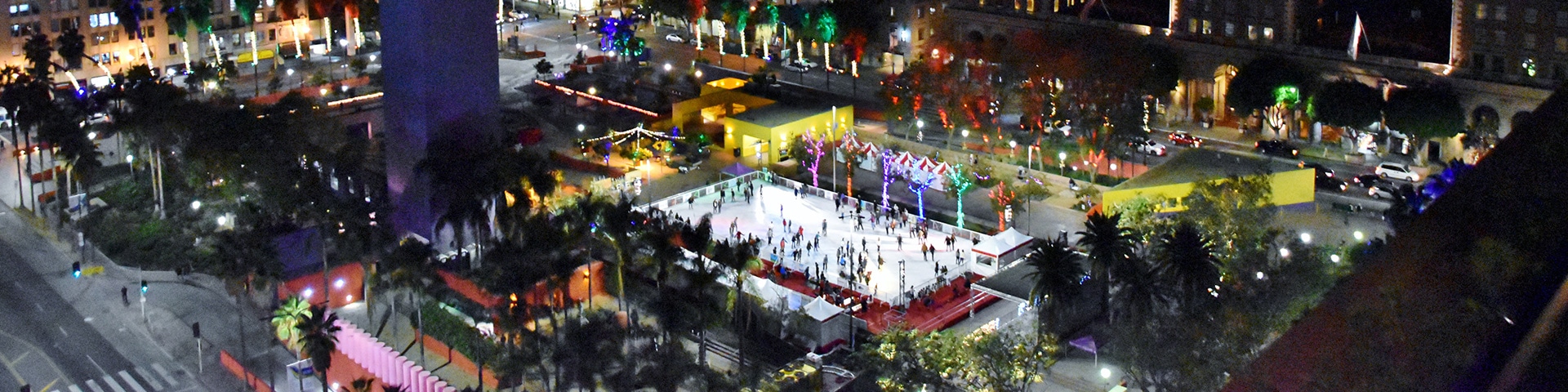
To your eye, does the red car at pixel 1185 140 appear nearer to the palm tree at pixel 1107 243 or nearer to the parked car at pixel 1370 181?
the parked car at pixel 1370 181

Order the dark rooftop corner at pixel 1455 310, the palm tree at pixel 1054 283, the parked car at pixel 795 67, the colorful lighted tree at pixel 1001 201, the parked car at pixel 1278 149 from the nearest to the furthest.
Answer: the dark rooftop corner at pixel 1455 310
the palm tree at pixel 1054 283
the colorful lighted tree at pixel 1001 201
the parked car at pixel 1278 149
the parked car at pixel 795 67

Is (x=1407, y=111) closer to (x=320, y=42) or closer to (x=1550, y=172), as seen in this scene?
(x=1550, y=172)

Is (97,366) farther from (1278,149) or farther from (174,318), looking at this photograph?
(1278,149)

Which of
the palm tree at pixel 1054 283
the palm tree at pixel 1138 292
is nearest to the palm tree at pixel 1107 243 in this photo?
the palm tree at pixel 1054 283

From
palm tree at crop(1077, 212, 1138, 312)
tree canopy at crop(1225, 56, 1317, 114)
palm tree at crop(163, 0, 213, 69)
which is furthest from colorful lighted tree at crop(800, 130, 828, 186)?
palm tree at crop(163, 0, 213, 69)

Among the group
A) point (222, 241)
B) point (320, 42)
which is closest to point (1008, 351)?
point (222, 241)

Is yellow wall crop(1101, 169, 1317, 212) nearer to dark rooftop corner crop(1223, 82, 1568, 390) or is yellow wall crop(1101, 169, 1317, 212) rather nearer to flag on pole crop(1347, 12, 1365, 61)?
flag on pole crop(1347, 12, 1365, 61)

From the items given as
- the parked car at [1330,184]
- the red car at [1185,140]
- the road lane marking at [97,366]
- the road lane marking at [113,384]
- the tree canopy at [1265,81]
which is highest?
the tree canopy at [1265,81]
